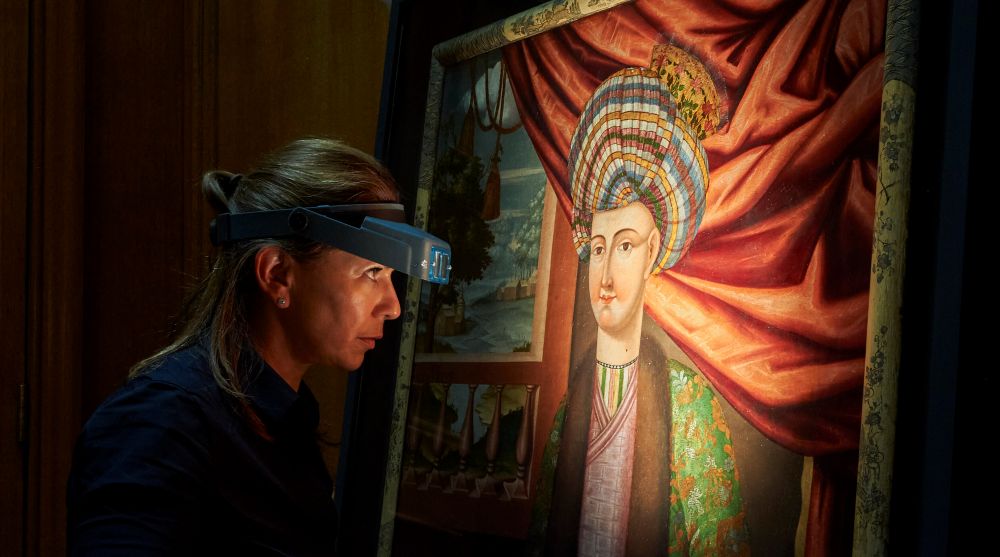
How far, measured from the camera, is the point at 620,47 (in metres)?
1.59

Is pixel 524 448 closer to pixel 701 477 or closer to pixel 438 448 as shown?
pixel 438 448

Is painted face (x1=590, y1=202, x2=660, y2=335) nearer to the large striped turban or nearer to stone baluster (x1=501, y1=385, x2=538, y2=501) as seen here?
the large striped turban

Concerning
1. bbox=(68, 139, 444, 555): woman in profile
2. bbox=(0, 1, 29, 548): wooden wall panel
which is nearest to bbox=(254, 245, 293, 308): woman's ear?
bbox=(68, 139, 444, 555): woman in profile

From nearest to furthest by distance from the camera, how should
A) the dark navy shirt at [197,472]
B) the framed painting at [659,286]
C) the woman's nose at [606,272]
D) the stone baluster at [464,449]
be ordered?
the dark navy shirt at [197,472] → the framed painting at [659,286] → the woman's nose at [606,272] → the stone baluster at [464,449]

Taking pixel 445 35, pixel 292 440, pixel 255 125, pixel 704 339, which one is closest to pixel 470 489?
pixel 292 440

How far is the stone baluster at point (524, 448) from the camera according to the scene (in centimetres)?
171

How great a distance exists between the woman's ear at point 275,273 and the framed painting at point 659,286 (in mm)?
508

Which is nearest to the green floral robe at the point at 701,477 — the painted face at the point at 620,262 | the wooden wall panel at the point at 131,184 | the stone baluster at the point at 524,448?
the painted face at the point at 620,262

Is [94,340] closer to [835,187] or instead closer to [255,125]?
[255,125]

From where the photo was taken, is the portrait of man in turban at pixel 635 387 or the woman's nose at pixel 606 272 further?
the woman's nose at pixel 606 272

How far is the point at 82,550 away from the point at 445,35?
1391mm

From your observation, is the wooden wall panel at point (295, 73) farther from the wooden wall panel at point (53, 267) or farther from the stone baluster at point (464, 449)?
the stone baluster at point (464, 449)

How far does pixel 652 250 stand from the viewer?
152cm

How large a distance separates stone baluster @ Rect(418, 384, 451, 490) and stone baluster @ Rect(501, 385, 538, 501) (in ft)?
0.68
